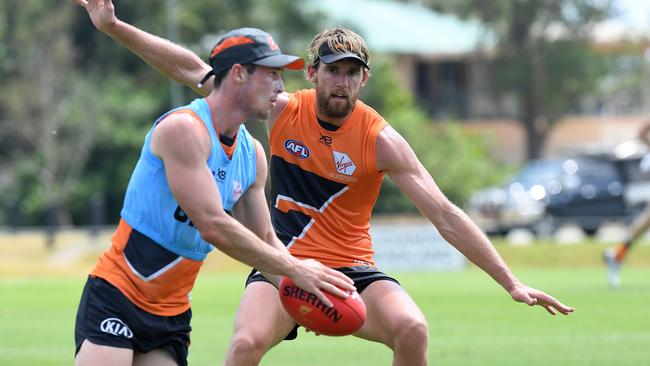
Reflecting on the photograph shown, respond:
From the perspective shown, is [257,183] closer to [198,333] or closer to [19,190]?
[198,333]

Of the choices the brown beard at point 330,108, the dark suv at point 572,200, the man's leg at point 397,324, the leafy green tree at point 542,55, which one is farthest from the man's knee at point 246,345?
the leafy green tree at point 542,55

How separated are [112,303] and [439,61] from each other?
60.2m

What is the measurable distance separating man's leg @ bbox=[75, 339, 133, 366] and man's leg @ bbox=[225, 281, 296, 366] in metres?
1.15

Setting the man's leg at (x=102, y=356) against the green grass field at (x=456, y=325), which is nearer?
the man's leg at (x=102, y=356)

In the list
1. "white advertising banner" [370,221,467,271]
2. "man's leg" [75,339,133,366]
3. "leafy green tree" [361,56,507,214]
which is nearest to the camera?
"man's leg" [75,339,133,366]

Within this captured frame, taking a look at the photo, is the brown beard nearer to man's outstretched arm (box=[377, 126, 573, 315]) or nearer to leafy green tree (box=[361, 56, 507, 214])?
man's outstretched arm (box=[377, 126, 573, 315])

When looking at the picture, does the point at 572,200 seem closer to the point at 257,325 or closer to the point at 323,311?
the point at 257,325

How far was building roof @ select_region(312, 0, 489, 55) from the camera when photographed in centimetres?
6181

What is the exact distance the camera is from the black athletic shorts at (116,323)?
6254mm

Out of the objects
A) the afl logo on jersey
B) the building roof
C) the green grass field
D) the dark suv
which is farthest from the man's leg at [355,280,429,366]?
the building roof

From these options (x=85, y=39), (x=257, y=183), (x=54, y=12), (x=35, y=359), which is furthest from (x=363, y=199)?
(x=85, y=39)

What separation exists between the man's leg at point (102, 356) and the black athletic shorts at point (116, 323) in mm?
25

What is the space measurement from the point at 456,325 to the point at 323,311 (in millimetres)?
8294

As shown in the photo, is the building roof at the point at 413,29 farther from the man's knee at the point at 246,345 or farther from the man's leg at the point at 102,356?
the man's leg at the point at 102,356
